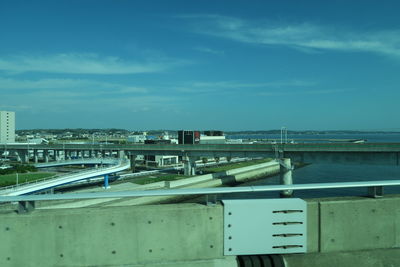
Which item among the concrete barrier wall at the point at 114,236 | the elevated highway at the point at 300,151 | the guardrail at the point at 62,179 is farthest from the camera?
the elevated highway at the point at 300,151

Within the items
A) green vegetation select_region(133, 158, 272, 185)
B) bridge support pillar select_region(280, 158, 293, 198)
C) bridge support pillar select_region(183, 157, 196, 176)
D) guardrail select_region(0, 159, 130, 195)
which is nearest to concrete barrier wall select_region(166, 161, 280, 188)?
green vegetation select_region(133, 158, 272, 185)

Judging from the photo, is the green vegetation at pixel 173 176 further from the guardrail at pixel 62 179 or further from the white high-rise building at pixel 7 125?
the white high-rise building at pixel 7 125

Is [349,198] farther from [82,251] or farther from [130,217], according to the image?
[82,251]

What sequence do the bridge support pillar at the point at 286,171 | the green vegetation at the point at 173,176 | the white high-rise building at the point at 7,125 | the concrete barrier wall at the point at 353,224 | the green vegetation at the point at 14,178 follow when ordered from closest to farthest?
1. the concrete barrier wall at the point at 353,224
2. the green vegetation at the point at 14,178
3. the bridge support pillar at the point at 286,171
4. the green vegetation at the point at 173,176
5. the white high-rise building at the point at 7,125

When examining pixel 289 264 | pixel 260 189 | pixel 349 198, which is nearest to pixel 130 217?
pixel 260 189

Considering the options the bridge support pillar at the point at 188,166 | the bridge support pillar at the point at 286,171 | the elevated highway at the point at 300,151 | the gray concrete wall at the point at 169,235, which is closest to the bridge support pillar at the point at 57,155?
the elevated highway at the point at 300,151

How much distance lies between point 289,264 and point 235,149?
3983 centimetres

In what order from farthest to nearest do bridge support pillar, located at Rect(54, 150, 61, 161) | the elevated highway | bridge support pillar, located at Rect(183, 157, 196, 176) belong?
bridge support pillar, located at Rect(54, 150, 61, 161) → bridge support pillar, located at Rect(183, 157, 196, 176) → the elevated highway

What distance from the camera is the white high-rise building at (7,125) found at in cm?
11687

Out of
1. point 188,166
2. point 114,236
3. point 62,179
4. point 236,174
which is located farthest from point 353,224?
point 188,166

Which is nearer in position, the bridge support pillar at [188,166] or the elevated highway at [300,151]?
the elevated highway at [300,151]

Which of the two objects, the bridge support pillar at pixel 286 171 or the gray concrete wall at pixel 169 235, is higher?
the gray concrete wall at pixel 169 235

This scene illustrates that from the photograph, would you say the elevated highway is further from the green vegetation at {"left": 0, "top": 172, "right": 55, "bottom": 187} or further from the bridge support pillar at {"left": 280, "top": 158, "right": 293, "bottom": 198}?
the green vegetation at {"left": 0, "top": 172, "right": 55, "bottom": 187}

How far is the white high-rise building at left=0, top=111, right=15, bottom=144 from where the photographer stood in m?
117
